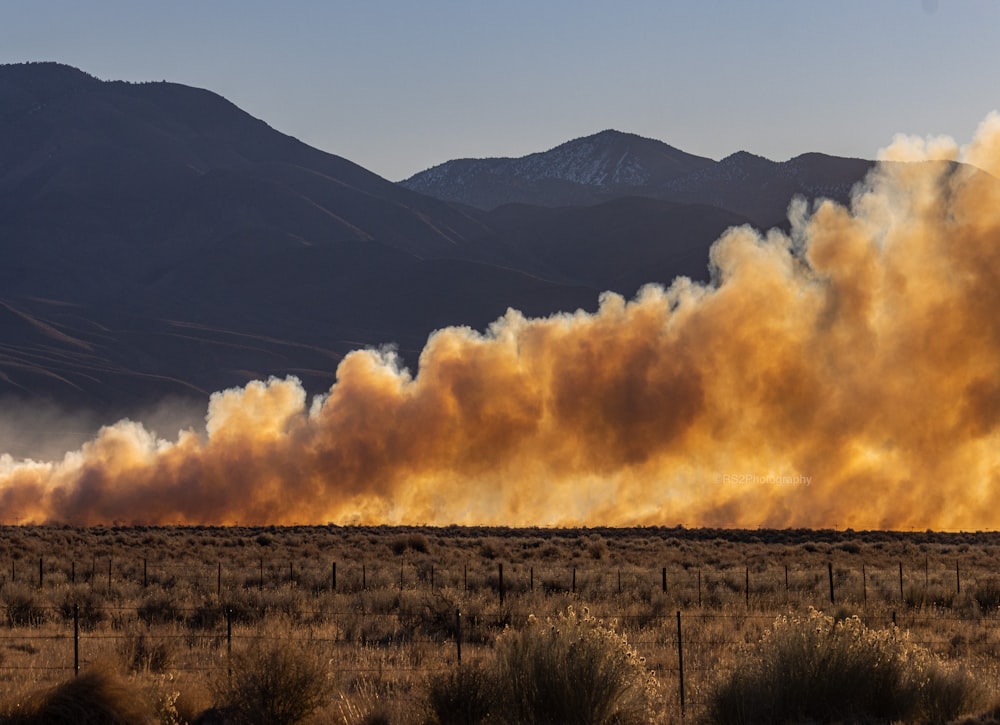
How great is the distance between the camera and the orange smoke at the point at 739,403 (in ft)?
265

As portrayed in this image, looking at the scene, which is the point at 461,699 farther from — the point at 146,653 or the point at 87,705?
the point at 146,653

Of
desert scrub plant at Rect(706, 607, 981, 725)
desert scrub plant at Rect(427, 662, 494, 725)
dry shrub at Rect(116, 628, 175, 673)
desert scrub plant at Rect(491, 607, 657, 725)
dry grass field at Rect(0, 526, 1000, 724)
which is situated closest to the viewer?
desert scrub plant at Rect(491, 607, 657, 725)

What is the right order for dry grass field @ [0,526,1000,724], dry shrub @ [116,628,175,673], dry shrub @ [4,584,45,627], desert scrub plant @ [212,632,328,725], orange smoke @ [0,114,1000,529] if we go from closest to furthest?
desert scrub plant @ [212,632,328,725], dry grass field @ [0,526,1000,724], dry shrub @ [116,628,175,673], dry shrub @ [4,584,45,627], orange smoke @ [0,114,1000,529]

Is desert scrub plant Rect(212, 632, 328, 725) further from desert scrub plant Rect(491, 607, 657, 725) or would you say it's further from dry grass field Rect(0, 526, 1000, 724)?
desert scrub plant Rect(491, 607, 657, 725)

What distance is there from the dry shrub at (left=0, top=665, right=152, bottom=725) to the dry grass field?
0.09m

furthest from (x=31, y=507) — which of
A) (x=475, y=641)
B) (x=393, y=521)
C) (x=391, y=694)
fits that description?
(x=391, y=694)

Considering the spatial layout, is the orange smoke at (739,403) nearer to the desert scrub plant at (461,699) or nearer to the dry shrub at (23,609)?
the dry shrub at (23,609)

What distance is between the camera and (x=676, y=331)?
274ft

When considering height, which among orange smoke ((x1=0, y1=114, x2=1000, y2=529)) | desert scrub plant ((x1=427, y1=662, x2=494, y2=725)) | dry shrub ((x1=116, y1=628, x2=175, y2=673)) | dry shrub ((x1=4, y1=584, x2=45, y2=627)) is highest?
orange smoke ((x1=0, y1=114, x2=1000, y2=529))

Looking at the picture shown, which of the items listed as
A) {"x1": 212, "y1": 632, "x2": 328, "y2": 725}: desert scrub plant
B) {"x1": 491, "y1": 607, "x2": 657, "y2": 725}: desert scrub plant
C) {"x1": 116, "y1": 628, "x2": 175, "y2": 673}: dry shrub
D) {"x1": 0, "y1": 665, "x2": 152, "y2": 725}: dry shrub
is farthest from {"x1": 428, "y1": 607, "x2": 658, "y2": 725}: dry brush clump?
{"x1": 116, "y1": 628, "x2": 175, "y2": 673}: dry shrub

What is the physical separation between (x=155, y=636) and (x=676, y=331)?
57.4 meters

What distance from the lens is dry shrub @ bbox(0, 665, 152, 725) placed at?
20.1 metres

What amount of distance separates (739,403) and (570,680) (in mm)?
64711

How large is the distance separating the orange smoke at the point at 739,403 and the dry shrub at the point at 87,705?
209 ft
